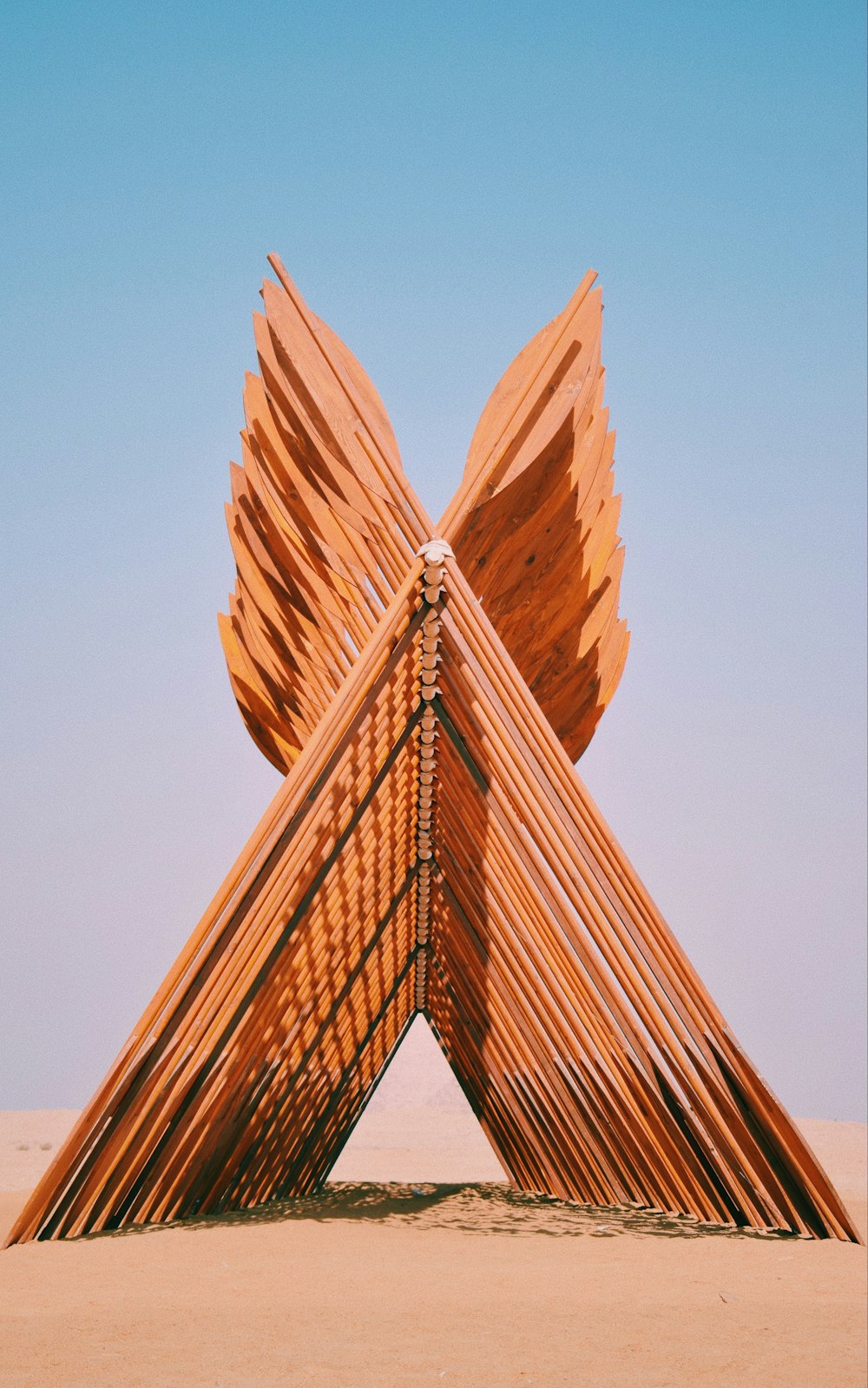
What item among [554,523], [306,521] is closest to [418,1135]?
[554,523]

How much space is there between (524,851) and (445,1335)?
2.69 m

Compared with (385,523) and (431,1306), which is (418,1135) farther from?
(431,1306)

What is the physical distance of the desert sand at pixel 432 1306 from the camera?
309 centimetres

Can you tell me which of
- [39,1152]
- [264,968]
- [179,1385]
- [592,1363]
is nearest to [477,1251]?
[264,968]

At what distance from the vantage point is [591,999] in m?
5.73

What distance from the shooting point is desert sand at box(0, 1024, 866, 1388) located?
309 centimetres

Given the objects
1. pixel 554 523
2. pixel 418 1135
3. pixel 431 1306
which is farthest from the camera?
pixel 418 1135

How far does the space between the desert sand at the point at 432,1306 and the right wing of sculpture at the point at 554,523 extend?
3.15 m

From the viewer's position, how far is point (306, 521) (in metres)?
6.55

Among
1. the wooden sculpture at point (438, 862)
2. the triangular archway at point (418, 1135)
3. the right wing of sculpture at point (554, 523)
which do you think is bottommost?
the triangular archway at point (418, 1135)

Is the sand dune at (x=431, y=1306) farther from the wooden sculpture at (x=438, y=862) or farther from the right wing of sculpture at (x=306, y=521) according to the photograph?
the right wing of sculpture at (x=306, y=521)

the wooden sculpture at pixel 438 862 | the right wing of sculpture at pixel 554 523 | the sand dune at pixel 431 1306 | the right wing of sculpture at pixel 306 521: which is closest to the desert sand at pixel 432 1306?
the sand dune at pixel 431 1306

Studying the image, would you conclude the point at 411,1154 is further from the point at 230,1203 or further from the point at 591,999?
the point at 591,999

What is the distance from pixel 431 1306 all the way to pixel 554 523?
13.9 feet
